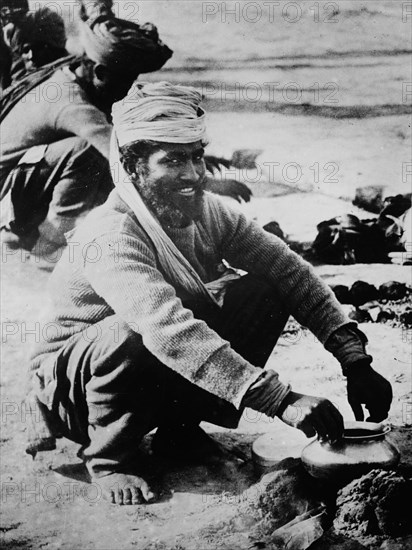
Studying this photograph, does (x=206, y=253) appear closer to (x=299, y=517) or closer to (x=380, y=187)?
(x=380, y=187)

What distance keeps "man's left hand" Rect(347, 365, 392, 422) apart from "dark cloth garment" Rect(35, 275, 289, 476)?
43 cm

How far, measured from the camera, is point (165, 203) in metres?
3.68

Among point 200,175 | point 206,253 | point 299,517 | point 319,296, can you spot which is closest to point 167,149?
point 200,175

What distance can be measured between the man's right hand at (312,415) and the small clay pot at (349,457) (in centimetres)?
5

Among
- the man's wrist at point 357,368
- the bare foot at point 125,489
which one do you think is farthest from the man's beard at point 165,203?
the bare foot at point 125,489

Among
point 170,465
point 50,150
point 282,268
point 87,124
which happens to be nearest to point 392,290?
point 282,268

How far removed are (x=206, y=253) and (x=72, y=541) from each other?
4.71 ft

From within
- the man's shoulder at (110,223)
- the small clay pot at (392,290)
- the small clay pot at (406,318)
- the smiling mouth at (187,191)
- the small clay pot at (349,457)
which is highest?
the smiling mouth at (187,191)

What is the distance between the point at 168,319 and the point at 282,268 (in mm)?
677

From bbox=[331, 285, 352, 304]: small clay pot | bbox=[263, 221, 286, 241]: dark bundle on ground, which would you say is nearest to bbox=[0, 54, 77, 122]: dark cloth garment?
bbox=[263, 221, 286, 241]: dark bundle on ground

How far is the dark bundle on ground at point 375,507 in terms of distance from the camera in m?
3.37

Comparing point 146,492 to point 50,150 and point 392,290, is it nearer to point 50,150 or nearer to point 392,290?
point 392,290

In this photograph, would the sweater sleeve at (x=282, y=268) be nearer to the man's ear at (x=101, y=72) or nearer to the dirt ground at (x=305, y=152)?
the dirt ground at (x=305, y=152)

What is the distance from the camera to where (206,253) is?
3.78 meters
